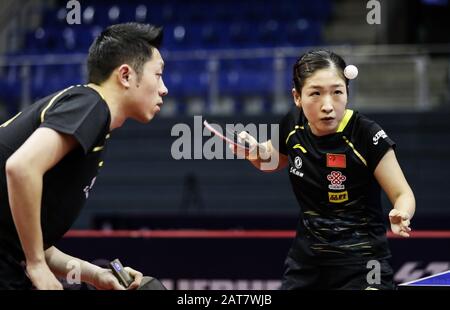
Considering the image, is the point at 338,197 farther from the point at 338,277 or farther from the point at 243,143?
the point at 243,143

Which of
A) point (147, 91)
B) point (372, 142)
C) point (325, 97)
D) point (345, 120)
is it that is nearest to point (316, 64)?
point (325, 97)

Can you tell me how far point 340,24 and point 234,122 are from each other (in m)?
3.35

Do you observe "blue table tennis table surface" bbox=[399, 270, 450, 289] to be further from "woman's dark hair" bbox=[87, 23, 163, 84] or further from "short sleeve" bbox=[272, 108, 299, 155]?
"woman's dark hair" bbox=[87, 23, 163, 84]

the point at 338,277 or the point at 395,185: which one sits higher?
the point at 395,185

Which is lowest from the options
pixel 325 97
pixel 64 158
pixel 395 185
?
pixel 395 185

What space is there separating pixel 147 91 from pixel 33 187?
624mm

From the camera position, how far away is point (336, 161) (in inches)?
139

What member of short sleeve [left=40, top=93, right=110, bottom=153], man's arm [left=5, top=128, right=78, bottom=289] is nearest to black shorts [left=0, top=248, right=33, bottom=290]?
man's arm [left=5, top=128, right=78, bottom=289]

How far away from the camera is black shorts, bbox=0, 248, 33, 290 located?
9.05ft

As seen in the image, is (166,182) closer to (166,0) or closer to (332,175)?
(166,0)

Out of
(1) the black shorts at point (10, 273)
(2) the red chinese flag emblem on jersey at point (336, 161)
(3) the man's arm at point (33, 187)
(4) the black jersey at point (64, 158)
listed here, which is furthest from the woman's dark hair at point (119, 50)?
(2) the red chinese flag emblem on jersey at point (336, 161)

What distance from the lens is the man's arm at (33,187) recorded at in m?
2.48

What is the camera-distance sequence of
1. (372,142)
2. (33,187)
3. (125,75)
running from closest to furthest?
(33,187)
(125,75)
(372,142)

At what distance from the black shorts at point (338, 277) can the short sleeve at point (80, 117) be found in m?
1.26
